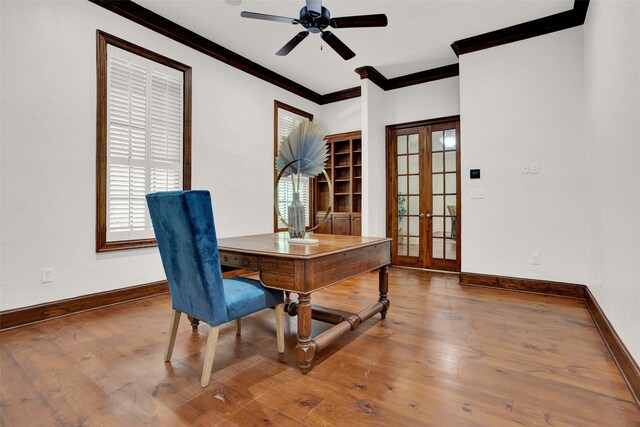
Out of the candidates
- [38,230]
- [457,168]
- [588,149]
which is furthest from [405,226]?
[38,230]

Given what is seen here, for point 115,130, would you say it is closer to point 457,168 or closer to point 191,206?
point 191,206

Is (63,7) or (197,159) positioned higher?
(63,7)

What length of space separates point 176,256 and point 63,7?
2741mm

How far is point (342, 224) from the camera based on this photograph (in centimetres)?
565

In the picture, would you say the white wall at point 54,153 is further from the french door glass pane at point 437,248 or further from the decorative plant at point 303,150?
the french door glass pane at point 437,248

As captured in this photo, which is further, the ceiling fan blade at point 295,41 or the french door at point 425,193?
the french door at point 425,193

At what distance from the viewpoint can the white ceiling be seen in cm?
323

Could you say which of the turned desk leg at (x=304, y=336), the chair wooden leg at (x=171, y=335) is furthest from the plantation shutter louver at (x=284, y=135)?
the turned desk leg at (x=304, y=336)

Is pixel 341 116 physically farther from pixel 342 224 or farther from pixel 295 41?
pixel 295 41

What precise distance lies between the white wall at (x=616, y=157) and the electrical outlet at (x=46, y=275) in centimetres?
410

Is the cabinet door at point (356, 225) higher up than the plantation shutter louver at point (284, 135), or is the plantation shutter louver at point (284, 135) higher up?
the plantation shutter louver at point (284, 135)

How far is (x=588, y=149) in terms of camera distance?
3.14 metres

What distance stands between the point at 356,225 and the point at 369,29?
3.00 m

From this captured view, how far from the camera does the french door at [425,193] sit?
15.4 ft
